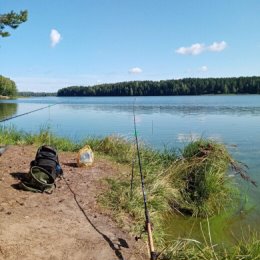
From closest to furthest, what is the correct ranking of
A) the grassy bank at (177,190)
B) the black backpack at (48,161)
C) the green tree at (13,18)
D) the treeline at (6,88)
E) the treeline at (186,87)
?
1. the grassy bank at (177,190)
2. the black backpack at (48,161)
3. the green tree at (13,18)
4. the treeline at (6,88)
5. the treeline at (186,87)

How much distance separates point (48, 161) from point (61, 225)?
2323 mm

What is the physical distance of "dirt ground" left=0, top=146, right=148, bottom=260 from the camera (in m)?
5.56

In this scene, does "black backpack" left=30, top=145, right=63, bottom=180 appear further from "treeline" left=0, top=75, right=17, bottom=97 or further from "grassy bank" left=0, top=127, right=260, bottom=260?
"treeline" left=0, top=75, right=17, bottom=97

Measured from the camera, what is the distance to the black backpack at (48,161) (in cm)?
838

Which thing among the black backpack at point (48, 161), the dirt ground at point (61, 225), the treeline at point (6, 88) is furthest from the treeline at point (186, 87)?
the dirt ground at point (61, 225)

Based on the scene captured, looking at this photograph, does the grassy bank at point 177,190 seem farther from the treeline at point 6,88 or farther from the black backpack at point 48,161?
the treeline at point 6,88

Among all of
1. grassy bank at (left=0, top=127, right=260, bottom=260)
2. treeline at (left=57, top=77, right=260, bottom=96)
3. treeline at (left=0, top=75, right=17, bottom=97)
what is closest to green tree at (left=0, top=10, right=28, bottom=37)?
grassy bank at (left=0, top=127, right=260, bottom=260)

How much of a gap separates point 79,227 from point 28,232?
0.82 metres

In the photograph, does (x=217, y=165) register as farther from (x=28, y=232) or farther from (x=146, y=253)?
(x=28, y=232)

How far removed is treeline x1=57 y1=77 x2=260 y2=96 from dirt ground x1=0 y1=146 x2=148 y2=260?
134 m

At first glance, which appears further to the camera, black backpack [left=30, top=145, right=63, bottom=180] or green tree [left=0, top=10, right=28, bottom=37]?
green tree [left=0, top=10, right=28, bottom=37]

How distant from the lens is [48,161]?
8.53m

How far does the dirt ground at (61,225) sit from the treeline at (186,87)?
440 ft

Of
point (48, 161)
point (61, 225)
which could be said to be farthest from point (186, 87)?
point (61, 225)
